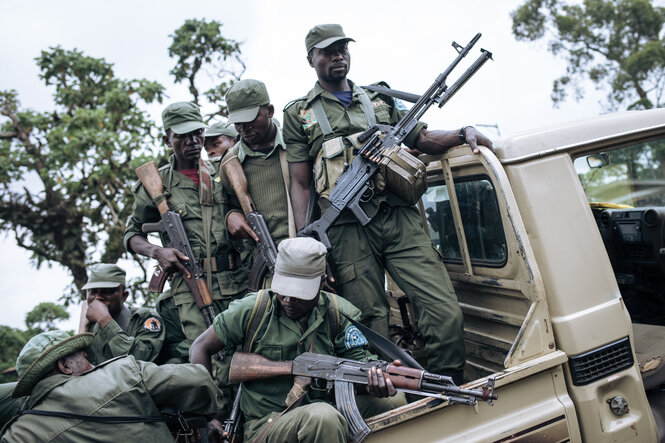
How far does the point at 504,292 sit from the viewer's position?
109 inches

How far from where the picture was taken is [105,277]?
3621mm

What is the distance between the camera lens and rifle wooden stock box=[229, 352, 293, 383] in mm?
2363

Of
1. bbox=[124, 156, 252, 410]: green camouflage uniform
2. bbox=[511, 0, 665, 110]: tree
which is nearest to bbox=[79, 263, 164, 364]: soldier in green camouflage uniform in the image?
bbox=[124, 156, 252, 410]: green camouflage uniform

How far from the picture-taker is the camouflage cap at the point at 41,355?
6.84ft

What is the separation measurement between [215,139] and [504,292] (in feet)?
10.6

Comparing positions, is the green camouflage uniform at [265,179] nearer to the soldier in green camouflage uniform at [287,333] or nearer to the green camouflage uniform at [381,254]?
the green camouflage uniform at [381,254]

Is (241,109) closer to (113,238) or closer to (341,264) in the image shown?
(341,264)

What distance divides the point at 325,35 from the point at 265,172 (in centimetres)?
94

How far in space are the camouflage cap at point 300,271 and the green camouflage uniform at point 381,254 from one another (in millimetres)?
584

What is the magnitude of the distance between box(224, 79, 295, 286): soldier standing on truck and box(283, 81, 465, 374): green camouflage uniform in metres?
0.16

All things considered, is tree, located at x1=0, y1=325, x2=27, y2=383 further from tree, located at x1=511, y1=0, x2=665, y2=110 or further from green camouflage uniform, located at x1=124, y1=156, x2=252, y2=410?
tree, located at x1=511, y1=0, x2=665, y2=110

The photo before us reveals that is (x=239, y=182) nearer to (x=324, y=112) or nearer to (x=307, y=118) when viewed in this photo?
(x=307, y=118)

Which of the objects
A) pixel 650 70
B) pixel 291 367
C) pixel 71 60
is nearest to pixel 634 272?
pixel 291 367

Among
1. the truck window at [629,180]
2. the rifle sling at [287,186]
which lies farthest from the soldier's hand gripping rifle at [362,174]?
the truck window at [629,180]
